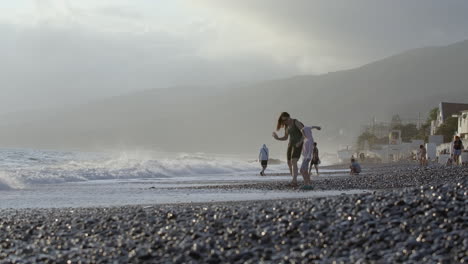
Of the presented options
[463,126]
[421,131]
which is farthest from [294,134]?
[421,131]

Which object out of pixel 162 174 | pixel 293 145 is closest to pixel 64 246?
pixel 293 145

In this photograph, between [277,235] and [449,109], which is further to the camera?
[449,109]

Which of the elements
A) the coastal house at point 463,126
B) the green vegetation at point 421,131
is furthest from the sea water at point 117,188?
the green vegetation at point 421,131

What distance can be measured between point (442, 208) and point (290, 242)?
2069 mm

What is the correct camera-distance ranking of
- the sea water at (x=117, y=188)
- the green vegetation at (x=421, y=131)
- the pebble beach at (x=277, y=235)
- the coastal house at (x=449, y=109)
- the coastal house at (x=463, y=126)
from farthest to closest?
the coastal house at (x=449, y=109), the green vegetation at (x=421, y=131), the coastal house at (x=463, y=126), the sea water at (x=117, y=188), the pebble beach at (x=277, y=235)

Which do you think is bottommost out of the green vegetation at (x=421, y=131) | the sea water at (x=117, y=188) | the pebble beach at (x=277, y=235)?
the pebble beach at (x=277, y=235)

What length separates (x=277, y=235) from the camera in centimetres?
854

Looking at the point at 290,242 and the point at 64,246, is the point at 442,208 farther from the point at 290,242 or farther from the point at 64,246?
the point at 64,246

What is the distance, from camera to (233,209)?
1060 cm

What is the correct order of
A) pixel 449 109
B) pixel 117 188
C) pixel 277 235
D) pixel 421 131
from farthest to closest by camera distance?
1. pixel 421 131
2. pixel 449 109
3. pixel 117 188
4. pixel 277 235

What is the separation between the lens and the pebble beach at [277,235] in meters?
7.69

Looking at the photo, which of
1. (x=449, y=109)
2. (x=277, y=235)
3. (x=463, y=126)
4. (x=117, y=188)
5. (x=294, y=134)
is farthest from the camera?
(x=449, y=109)

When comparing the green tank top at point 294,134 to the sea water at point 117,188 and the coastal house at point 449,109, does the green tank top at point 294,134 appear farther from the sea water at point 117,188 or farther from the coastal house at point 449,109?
the coastal house at point 449,109

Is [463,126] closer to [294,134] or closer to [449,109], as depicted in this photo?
[449,109]
